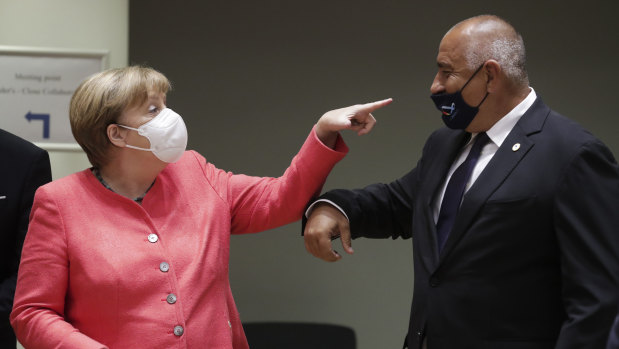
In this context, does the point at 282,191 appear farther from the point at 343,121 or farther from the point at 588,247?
the point at 588,247

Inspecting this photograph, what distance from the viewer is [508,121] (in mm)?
2180

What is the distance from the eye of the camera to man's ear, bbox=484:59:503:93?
7.03 feet

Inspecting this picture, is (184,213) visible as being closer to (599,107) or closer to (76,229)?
(76,229)

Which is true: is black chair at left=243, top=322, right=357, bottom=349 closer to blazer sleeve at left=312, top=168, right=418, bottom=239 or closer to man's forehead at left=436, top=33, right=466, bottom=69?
blazer sleeve at left=312, top=168, right=418, bottom=239

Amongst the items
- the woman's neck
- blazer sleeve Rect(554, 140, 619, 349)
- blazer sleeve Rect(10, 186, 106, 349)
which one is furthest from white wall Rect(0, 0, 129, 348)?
blazer sleeve Rect(554, 140, 619, 349)

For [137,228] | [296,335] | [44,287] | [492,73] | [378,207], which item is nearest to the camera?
[44,287]

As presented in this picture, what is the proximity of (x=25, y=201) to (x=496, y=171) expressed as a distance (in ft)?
5.04

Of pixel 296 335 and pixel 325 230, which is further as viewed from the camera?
pixel 296 335

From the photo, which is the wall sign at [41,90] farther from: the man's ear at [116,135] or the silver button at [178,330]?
the silver button at [178,330]

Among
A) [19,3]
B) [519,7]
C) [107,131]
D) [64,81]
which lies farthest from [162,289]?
[519,7]

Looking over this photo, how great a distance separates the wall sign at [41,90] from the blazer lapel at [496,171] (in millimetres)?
1686

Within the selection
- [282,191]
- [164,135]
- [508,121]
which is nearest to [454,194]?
[508,121]

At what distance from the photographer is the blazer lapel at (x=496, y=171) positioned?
2.06m

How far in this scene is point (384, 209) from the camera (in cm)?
246
